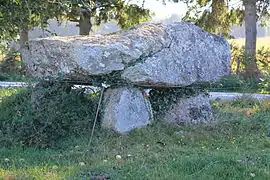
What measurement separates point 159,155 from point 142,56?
186 cm

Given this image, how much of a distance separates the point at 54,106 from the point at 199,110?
2662 mm

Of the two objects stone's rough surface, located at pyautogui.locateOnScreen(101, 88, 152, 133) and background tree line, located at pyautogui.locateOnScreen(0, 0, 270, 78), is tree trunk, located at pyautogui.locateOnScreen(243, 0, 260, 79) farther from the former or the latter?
stone's rough surface, located at pyautogui.locateOnScreen(101, 88, 152, 133)

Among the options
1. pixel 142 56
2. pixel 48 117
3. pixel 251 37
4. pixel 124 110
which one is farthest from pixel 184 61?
pixel 251 37

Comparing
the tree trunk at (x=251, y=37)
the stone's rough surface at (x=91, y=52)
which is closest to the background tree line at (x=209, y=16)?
the tree trunk at (x=251, y=37)

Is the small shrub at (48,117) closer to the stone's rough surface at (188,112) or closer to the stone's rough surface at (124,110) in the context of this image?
Answer: the stone's rough surface at (124,110)

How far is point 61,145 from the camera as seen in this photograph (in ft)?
20.7

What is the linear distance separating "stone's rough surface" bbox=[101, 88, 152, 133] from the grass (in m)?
0.18

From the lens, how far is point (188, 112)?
7828 mm

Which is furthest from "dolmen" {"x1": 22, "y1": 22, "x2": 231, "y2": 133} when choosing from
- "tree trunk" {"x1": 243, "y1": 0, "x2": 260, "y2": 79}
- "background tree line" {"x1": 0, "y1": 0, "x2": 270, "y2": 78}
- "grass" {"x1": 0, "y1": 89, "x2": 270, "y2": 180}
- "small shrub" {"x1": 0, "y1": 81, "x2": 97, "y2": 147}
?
"tree trunk" {"x1": 243, "y1": 0, "x2": 260, "y2": 79}

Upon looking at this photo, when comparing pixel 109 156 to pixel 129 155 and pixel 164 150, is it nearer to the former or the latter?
pixel 129 155

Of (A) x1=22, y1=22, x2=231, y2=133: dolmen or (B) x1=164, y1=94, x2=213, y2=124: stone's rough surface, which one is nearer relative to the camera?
(A) x1=22, y1=22, x2=231, y2=133: dolmen

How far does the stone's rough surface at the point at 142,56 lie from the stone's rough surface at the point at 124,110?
272 mm

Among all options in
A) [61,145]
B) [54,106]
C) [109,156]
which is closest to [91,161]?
[109,156]

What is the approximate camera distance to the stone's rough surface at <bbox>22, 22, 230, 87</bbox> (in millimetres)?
6641
